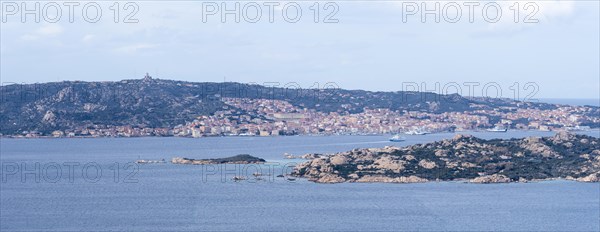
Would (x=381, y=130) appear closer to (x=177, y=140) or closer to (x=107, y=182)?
(x=177, y=140)

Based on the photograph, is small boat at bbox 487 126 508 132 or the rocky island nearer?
the rocky island

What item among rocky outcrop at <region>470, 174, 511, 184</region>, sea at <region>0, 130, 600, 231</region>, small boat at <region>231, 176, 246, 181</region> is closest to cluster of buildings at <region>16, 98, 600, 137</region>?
sea at <region>0, 130, 600, 231</region>

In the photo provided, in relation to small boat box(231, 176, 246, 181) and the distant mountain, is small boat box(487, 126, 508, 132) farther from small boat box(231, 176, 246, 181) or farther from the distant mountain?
small boat box(231, 176, 246, 181)

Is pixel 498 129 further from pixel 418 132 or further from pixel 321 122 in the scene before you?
pixel 321 122

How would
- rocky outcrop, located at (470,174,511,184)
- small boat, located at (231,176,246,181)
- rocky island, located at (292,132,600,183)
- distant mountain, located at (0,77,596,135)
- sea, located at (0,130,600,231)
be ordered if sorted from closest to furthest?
1. sea, located at (0,130,600,231)
2. rocky outcrop, located at (470,174,511,184)
3. rocky island, located at (292,132,600,183)
4. small boat, located at (231,176,246,181)
5. distant mountain, located at (0,77,596,135)

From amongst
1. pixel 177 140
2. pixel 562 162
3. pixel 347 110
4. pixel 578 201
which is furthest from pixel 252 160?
pixel 347 110

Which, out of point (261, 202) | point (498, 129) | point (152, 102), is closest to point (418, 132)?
point (498, 129)
